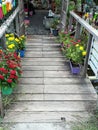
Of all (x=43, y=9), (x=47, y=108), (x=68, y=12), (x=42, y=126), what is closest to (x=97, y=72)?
(x=47, y=108)

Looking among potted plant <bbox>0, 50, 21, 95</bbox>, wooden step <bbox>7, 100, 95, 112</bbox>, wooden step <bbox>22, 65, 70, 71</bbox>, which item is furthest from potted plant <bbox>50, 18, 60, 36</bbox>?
wooden step <bbox>7, 100, 95, 112</bbox>

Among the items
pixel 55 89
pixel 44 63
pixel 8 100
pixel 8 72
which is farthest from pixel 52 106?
pixel 44 63

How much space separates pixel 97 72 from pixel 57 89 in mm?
714

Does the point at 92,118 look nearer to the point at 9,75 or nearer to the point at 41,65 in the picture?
the point at 9,75

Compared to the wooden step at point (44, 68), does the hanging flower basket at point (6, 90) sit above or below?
above

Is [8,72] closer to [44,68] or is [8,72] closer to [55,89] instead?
[55,89]

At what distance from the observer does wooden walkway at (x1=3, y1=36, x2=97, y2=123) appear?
2.25 metres

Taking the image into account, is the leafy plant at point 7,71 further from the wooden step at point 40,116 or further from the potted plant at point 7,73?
the wooden step at point 40,116

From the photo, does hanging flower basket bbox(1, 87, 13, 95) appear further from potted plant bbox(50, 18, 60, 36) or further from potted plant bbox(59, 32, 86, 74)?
potted plant bbox(50, 18, 60, 36)

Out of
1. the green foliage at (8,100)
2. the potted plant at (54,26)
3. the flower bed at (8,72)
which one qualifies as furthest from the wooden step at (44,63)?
the potted plant at (54,26)

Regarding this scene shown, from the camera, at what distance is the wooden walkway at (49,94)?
225cm

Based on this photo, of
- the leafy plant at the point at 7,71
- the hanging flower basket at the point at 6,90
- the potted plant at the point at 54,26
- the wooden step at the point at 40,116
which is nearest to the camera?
the wooden step at the point at 40,116

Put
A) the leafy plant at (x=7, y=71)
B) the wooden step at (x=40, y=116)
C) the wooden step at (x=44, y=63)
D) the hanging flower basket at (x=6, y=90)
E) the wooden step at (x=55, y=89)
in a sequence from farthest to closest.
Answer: the wooden step at (x=44, y=63), the wooden step at (x=55, y=89), the hanging flower basket at (x=6, y=90), the leafy plant at (x=7, y=71), the wooden step at (x=40, y=116)

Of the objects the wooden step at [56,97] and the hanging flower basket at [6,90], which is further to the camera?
the wooden step at [56,97]
